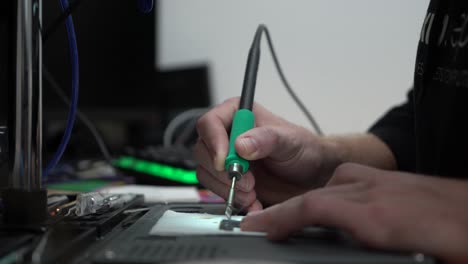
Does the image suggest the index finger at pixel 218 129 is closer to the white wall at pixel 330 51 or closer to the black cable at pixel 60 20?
the black cable at pixel 60 20

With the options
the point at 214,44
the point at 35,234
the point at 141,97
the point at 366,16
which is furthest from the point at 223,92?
the point at 35,234

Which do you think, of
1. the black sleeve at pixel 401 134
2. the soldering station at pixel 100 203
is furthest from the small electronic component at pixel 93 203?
the black sleeve at pixel 401 134

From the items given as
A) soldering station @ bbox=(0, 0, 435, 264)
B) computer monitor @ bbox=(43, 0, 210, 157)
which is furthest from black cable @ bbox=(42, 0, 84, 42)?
computer monitor @ bbox=(43, 0, 210, 157)

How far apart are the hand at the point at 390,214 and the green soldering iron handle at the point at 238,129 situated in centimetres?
15

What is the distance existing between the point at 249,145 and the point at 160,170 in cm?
35

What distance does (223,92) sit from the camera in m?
1.08

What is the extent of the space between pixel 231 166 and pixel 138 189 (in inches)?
9.8

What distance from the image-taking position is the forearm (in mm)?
659

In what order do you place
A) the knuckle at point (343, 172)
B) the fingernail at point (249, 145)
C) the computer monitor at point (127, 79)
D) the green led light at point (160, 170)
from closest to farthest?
the knuckle at point (343, 172)
the fingernail at point (249, 145)
the green led light at point (160, 170)
the computer monitor at point (127, 79)

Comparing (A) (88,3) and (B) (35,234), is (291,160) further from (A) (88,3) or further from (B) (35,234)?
(A) (88,3)

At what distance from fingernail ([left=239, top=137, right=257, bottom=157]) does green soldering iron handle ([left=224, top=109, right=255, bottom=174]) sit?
0.01 metres

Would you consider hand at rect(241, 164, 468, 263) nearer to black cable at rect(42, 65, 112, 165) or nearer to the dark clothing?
the dark clothing

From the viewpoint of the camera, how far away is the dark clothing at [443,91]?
1.31 feet

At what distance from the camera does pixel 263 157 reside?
0.53 meters
